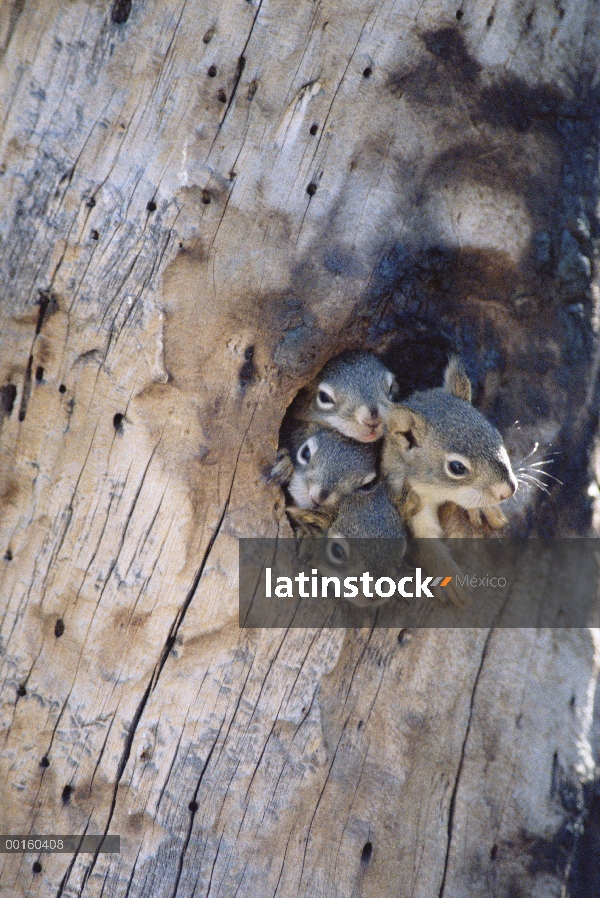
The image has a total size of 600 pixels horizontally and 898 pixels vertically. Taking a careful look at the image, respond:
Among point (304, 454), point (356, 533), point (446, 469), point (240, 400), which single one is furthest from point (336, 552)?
point (240, 400)

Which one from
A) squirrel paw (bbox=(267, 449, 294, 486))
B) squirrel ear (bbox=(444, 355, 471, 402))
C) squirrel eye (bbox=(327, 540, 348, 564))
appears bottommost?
squirrel eye (bbox=(327, 540, 348, 564))

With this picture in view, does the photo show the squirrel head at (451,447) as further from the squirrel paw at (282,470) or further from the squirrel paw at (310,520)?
the squirrel paw at (282,470)

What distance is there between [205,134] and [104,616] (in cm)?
214

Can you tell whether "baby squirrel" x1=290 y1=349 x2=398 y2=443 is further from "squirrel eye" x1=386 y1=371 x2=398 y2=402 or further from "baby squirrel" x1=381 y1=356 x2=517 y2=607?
"baby squirrel" x1=381 y1=356 x2=517 y2=607

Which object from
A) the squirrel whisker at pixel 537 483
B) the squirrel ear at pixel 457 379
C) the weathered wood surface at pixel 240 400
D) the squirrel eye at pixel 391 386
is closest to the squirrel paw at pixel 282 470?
the weathered wood surface at pixel 240 400

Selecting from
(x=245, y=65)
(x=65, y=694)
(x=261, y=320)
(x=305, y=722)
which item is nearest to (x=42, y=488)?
(x=65, y=694)

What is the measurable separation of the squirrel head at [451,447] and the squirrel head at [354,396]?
0.12 m

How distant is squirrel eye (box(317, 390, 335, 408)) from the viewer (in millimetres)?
4109

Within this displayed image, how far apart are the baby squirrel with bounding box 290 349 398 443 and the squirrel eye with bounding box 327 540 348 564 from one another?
56 centimetres

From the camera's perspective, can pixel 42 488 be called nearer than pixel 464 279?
Yes

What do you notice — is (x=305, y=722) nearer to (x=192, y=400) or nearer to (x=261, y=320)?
(x=192, y=400)

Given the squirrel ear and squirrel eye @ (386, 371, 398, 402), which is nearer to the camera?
the squirrel ear

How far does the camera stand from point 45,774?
11.5 ft

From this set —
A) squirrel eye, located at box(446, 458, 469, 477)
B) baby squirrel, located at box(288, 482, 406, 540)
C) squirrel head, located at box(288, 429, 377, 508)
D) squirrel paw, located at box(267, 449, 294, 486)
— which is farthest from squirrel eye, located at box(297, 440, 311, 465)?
squirrel eye, located at box(446, 458, 469, 477)
